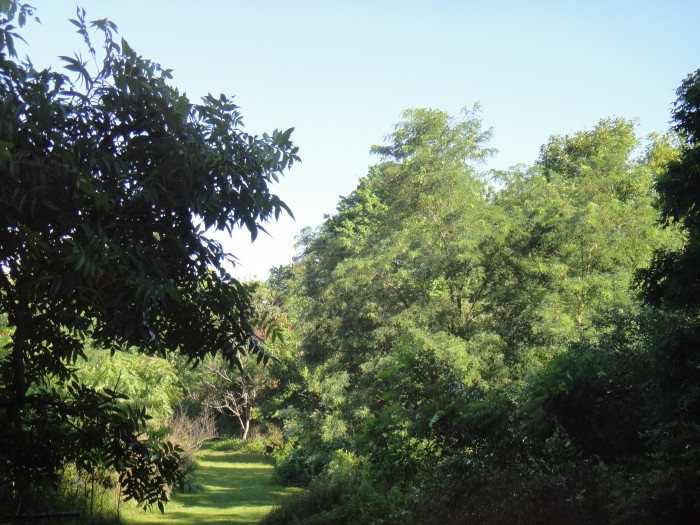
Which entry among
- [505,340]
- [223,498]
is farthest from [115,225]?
[223,498]

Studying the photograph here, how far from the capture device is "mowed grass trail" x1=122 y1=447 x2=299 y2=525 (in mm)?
16125

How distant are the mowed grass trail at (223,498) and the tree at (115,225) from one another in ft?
19.5

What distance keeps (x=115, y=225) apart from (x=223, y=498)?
763 inches

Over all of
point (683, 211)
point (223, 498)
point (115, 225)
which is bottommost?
point (223, 498)

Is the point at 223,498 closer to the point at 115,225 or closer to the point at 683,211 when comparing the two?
the point at 683,211

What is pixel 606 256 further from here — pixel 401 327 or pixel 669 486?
pixel 669 486

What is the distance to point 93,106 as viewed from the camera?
439 cm

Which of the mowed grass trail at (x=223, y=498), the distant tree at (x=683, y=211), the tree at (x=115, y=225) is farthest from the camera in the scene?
the mowed grass trail at (x=223, y=498)

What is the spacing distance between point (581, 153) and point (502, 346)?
693 inches

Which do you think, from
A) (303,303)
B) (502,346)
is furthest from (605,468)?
(303,303)

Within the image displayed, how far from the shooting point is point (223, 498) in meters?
21.5

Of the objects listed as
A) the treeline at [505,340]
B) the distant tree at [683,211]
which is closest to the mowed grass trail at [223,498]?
the treeline at [505,340]

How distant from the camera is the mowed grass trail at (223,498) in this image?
1612 cm

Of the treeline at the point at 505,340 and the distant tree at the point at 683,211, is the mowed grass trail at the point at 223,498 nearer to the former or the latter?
the treeline at the point at 505,340
